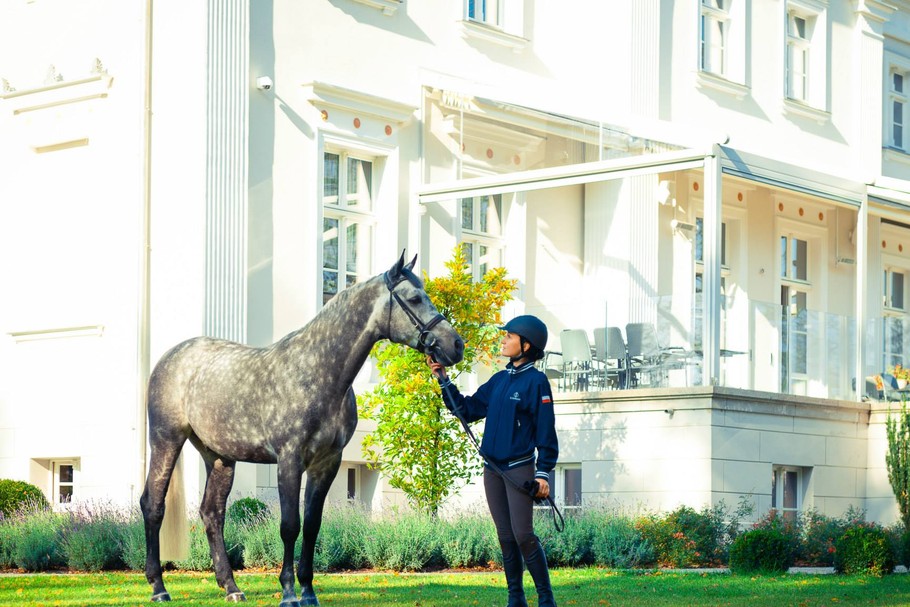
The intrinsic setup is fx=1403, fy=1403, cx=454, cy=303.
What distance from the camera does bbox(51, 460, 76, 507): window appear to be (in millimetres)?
17781

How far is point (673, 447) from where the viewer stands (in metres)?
16.9

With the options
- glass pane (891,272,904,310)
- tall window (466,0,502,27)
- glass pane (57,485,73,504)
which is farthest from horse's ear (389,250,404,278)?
glass pane (891,272,904,310)

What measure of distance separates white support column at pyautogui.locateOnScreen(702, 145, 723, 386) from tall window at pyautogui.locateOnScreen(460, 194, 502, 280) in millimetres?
4608

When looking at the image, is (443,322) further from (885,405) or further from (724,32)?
(724,32)

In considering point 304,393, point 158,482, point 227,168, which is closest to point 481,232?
point 227,168

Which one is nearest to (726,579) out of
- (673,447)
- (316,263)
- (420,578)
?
(420,578)

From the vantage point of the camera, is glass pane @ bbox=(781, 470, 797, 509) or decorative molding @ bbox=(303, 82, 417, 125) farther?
decorative molding @ bbox=(303, 82, 417, 125)

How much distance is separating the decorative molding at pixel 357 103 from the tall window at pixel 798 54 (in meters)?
9.75

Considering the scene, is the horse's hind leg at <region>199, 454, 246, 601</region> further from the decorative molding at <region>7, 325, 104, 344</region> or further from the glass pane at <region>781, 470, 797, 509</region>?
the glass pane at <region>781, 470, 797, 509</region>

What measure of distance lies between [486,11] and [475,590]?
41.7 ft

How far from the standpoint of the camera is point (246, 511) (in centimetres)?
1488

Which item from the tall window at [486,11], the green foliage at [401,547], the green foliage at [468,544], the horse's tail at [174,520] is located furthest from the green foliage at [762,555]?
the tall window at [486,11]

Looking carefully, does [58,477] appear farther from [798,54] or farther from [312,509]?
[798,54]

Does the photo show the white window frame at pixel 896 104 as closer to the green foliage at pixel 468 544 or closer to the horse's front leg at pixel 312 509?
the green foliage at pixel 468 544
